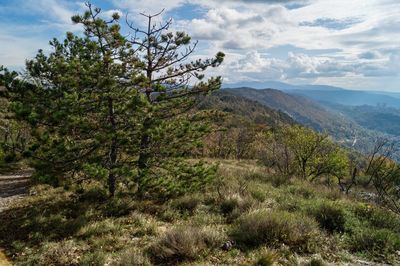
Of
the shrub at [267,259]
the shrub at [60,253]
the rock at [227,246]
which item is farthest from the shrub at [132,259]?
the shrub at [267,259]

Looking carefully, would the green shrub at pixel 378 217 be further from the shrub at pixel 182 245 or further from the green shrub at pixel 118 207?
the green shrub at pixel 118 207

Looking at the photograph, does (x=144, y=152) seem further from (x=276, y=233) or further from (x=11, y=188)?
(x=11, y=188)

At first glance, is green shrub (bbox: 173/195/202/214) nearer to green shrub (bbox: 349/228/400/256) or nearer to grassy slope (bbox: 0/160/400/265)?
grassy slope (bbox: 0/160/400/265)

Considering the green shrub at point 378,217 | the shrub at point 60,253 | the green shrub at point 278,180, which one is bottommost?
the green shrub at point 278,180

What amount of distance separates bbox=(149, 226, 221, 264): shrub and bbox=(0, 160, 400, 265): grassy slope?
0.02m

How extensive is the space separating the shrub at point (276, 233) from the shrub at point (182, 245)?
2.46ft

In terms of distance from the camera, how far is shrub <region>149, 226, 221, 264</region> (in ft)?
21.4

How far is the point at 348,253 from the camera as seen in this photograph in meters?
7.14

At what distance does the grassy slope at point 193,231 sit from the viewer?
661 centimetres

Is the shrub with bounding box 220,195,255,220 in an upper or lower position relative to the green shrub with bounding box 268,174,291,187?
upper

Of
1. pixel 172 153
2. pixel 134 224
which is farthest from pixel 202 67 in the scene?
pixel 134 224

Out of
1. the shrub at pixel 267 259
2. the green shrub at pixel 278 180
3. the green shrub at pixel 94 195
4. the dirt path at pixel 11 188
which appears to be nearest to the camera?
the shrub at pixel 267 259

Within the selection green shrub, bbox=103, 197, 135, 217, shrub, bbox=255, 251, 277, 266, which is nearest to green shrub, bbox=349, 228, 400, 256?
shrub, bbox=255, 251, 277, 266

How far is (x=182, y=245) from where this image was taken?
6594 mm
